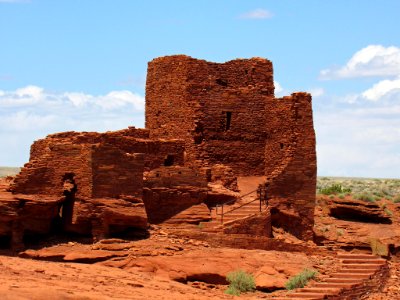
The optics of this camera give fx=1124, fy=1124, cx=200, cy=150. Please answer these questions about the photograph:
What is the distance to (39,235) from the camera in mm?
31594

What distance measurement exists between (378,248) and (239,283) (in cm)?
934

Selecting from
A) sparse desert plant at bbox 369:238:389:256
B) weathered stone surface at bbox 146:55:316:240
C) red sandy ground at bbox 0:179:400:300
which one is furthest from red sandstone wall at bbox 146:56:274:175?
red sandy ground at bbox 0:179:400:300

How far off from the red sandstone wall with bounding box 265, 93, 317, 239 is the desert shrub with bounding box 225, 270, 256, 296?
6.76 m

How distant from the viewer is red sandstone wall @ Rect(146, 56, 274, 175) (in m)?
37.7

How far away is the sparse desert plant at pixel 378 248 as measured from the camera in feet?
123

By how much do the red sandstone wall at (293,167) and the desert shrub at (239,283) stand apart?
6759 millimetres

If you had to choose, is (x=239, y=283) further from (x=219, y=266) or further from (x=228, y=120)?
(x=228, y=120)

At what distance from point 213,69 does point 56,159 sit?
27.6 feet

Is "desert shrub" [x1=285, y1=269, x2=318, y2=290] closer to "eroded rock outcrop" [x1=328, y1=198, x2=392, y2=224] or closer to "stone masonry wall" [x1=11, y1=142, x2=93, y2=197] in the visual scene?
"stone masonry wall" [x1=11, y1=142, x2=93, y2=197]

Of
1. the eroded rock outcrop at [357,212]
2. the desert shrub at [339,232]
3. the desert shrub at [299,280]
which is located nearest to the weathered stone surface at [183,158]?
the desert shrub at [339,232]

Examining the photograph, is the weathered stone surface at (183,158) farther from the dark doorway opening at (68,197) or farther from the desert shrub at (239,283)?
the desert shrub at (239,283)

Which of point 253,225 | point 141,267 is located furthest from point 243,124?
point 141,267

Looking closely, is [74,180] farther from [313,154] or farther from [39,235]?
[313,154]

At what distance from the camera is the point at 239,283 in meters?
29.8
